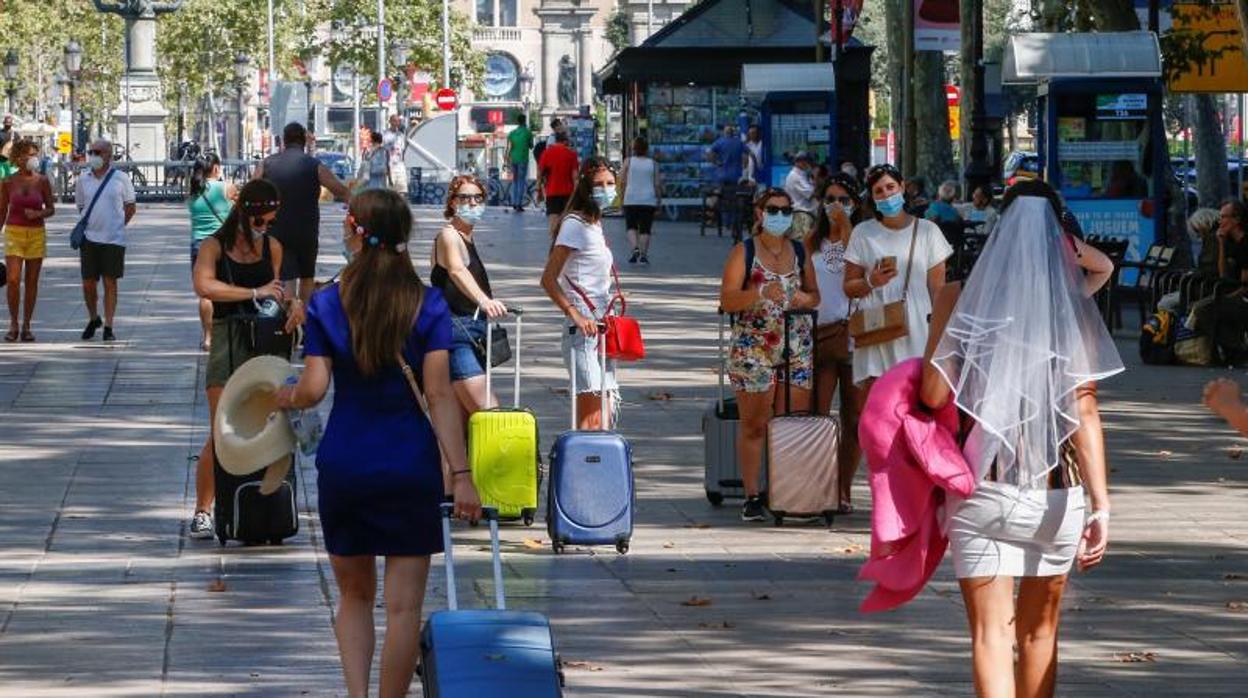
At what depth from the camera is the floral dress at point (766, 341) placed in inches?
503

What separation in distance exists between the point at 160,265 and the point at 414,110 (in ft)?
240

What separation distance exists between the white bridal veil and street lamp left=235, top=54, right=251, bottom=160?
7645cm

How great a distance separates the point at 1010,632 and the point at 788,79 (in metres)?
31.6

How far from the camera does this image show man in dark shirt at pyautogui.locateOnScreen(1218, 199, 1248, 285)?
21.5m

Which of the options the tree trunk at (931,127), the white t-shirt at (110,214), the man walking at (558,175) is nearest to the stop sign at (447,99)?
the tree trunk at (931,127)

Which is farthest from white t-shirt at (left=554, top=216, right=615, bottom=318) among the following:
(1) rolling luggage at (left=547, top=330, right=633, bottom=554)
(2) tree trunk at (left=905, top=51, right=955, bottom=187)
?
(2) tree trunk at (left=905, top=51, right=955, bottom=187)

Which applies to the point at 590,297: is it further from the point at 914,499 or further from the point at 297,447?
the point at 914,499

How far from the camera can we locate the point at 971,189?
1296 inches

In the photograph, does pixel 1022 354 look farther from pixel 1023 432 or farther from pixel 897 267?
pixel 897 267

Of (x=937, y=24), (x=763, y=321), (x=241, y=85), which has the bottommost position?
(x=763, y=321)

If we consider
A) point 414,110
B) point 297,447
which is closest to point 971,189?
point 297,447

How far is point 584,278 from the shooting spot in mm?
13062

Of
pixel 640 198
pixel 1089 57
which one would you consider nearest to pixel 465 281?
pixel 1089 57

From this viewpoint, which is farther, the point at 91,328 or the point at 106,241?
the point at 91,328
